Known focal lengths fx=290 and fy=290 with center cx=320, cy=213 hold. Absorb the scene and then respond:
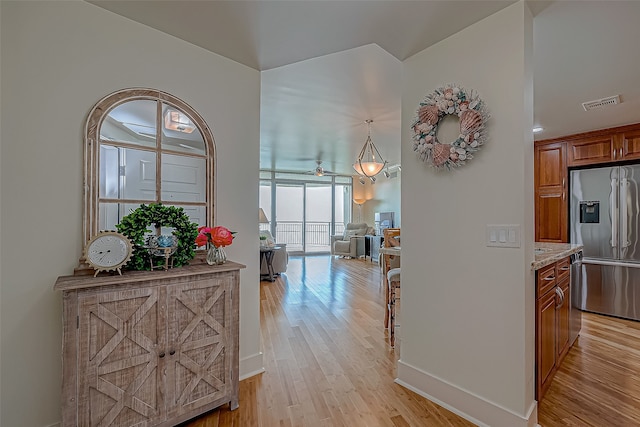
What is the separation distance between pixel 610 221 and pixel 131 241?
16.2 feet

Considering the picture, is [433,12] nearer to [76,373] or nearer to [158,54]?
[158,54]

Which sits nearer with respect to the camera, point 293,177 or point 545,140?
point 545,140

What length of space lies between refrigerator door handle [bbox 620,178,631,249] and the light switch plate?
3.10 meters

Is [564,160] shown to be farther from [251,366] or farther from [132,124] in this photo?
[132,124]

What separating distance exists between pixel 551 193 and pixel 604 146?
2.58ft

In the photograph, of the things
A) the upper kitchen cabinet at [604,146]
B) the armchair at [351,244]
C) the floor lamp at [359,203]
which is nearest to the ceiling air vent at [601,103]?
the upper kitchen cabinet at [604,146]

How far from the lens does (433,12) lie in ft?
5.42

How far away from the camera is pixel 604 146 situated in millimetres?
3686

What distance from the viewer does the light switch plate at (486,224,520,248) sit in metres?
1.57

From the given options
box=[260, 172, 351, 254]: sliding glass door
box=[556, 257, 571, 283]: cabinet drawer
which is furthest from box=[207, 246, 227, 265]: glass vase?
box=[260, 172, 351, 254]: sliding glass door

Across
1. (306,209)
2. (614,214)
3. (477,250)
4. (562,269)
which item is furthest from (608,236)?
(306,209)

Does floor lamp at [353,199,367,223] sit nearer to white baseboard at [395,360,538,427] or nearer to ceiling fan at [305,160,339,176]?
ceiling fan at [305,160,339,176]

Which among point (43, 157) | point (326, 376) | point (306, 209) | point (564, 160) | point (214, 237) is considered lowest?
point (326, 376)

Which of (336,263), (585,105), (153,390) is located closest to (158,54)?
(153,390)
